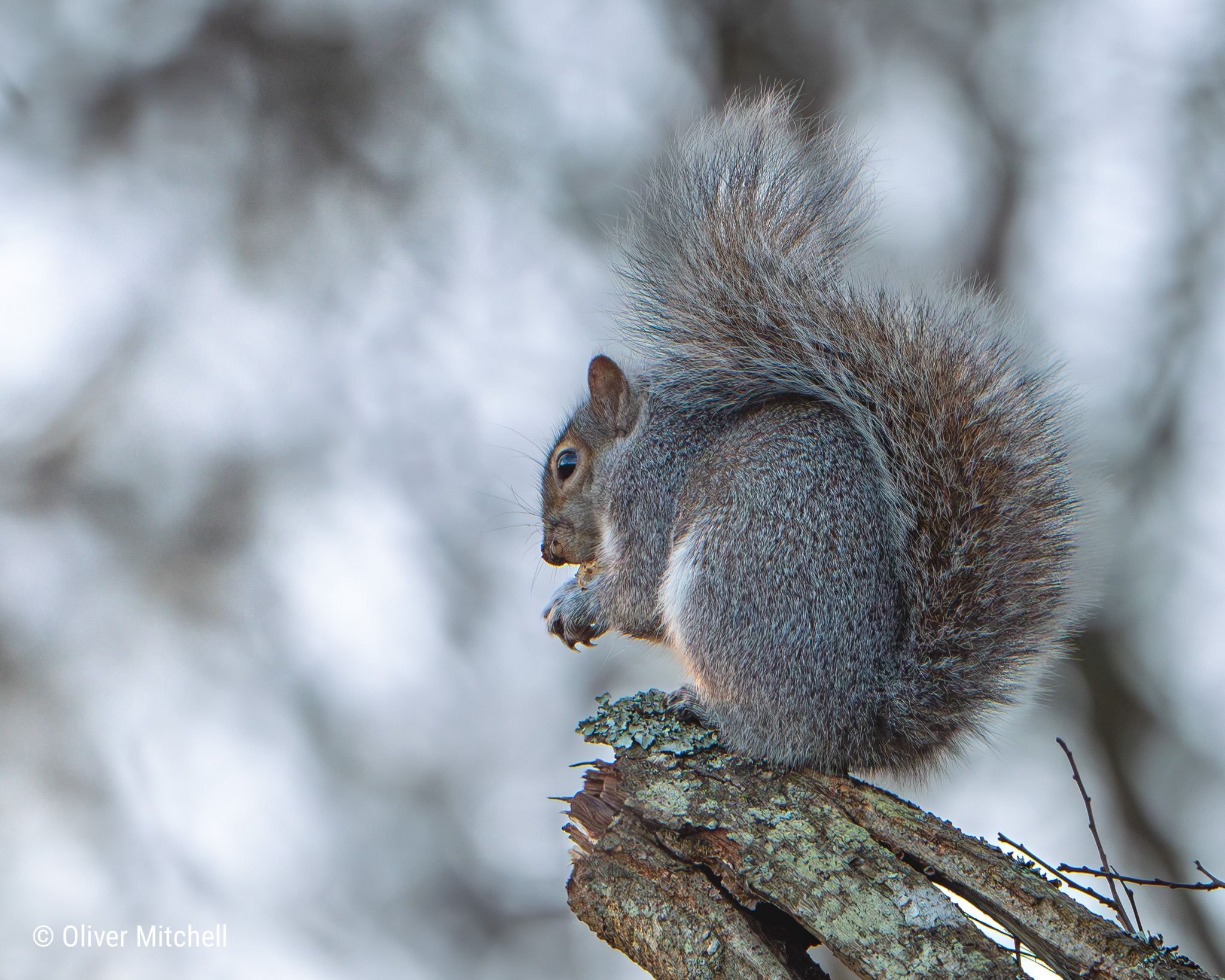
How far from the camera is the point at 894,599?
70.6 inches

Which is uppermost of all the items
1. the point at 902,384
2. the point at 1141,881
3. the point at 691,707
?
the point at 902,384

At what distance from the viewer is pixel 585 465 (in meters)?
2.51

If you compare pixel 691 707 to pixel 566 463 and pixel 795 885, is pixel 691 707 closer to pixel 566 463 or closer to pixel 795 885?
pixel 795 885

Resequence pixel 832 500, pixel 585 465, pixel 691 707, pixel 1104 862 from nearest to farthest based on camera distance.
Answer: pixel 1104 862
pixel 832 500
pixel 691 707
pixel 585 465

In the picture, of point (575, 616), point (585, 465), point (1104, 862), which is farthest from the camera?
point (585, 465)

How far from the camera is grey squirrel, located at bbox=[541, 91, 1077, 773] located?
1.76 meters

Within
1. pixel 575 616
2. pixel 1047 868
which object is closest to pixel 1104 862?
pixel 1047 868

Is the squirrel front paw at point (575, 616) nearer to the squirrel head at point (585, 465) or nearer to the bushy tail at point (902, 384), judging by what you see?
the squirrel head at point (585, 465)

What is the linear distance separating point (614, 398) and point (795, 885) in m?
1.38

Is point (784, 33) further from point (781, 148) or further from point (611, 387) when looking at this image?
point (611, 387)

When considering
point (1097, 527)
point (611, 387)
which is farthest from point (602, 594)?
point (1097, 527)

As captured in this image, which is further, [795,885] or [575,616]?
[575,616]

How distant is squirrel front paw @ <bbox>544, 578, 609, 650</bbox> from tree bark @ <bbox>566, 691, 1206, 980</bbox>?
1.86ft

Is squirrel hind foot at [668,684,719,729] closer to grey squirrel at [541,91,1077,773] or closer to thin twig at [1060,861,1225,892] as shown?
grey squirrel at [541,91,1077,773]
